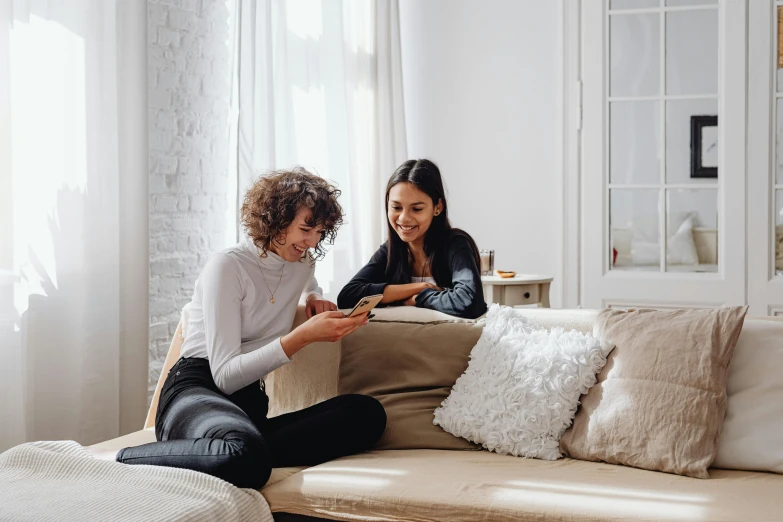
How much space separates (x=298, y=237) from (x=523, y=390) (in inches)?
27.3

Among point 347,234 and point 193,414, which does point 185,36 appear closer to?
point 347,234

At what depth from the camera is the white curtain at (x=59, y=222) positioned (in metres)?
2.41

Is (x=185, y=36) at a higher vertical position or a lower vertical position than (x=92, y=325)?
higher

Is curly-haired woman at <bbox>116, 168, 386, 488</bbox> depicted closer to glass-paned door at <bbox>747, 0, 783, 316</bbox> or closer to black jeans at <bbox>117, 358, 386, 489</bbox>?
black jeans at <bbox>117, 358, 386, 489</bbox>

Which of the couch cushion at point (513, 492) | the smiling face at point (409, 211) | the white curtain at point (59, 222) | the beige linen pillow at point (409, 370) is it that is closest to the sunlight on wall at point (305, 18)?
the white curtain at point (59, 222)

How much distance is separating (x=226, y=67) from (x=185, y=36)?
277 millimetres

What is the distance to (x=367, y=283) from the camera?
2.63 m

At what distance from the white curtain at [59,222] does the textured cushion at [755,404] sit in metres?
1.82

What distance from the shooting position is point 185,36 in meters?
3.36

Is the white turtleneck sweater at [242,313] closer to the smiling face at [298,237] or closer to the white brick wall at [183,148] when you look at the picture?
the smiling face at [298,237]

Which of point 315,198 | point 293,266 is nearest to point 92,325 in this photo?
point 293,266

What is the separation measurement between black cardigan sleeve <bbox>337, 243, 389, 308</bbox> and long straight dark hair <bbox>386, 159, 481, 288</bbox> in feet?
0.09

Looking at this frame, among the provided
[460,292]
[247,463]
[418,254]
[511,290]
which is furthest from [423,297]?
[511,290]

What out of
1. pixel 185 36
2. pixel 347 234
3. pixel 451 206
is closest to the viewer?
pixel 185 36
